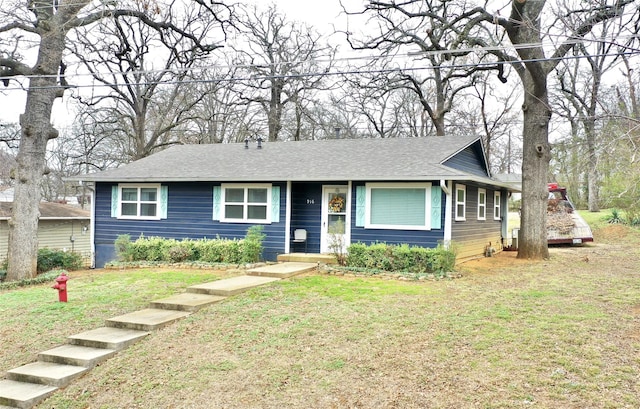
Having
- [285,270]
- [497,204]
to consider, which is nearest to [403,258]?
[285,270]

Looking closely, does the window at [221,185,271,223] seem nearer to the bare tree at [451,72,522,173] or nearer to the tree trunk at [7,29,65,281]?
the tree trunk at [7,29,65,281]

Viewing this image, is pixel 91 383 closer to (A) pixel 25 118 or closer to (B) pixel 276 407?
(B) pixel 276 407

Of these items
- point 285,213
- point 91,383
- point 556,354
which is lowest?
point 91,383

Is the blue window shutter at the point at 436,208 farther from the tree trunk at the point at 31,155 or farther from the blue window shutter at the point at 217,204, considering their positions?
the tree trunk at the point at 31,155

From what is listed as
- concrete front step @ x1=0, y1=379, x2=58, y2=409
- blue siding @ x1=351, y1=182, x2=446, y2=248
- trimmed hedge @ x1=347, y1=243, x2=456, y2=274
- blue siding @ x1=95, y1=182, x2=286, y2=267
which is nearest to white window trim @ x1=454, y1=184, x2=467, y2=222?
blue siding @ x1=351, y1=182, x2=446, y2=248

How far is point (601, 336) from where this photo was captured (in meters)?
6.07

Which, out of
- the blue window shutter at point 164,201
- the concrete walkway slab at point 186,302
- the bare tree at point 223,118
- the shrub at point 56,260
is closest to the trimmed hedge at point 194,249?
the blue window shutter at point 164,201

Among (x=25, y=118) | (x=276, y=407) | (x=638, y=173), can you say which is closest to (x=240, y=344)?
(x=276, y=407)

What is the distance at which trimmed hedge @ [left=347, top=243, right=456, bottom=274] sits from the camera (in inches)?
439

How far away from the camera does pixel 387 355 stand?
5.82 metres

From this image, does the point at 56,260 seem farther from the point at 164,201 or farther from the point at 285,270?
the point at 285,270

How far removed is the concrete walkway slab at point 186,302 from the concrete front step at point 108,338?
1000mm

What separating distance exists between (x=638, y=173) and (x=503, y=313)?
353 centimetres

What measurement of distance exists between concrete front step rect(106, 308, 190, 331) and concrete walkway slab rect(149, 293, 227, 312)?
0.37 ft
